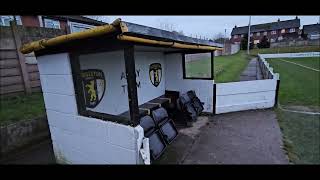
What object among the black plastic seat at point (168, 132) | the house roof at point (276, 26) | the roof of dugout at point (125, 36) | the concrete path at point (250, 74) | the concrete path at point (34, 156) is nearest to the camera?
the roof of dugout at point (125, 36)

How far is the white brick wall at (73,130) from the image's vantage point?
2975 mm

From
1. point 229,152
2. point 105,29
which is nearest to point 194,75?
point 229,152

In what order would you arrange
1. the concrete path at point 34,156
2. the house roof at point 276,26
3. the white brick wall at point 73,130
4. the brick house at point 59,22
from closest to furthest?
the white brick wall at point 73,130, the concrete path at point 34,156, the brick house at point 59,22, the house roof at point 276,26

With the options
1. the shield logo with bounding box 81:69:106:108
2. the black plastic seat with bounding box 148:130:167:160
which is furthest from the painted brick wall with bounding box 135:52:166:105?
the black plastic seat with bounding box 148:130:167:160

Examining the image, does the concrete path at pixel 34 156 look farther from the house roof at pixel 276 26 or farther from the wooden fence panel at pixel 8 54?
the house roof at pixel 276 26

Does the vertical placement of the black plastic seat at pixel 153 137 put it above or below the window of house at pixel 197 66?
below

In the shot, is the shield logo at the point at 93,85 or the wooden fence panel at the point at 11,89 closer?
the shield logo at the point at 93,85

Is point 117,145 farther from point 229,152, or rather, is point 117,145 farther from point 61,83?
point 229,152

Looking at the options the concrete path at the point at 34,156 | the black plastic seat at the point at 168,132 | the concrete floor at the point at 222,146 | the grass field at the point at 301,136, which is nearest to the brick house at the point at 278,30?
the grass field at the point at 301,136

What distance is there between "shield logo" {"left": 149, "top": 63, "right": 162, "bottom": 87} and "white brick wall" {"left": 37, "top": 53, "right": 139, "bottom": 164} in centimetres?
334

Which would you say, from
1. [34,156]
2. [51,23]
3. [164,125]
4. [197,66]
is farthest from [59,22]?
[164,125]

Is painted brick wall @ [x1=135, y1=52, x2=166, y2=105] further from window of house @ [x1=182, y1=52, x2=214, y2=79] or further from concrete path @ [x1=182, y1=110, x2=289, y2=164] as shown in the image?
concrete path @ [x1=182, y1=110, x2=289, y2=164]

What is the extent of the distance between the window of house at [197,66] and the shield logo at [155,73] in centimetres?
91
